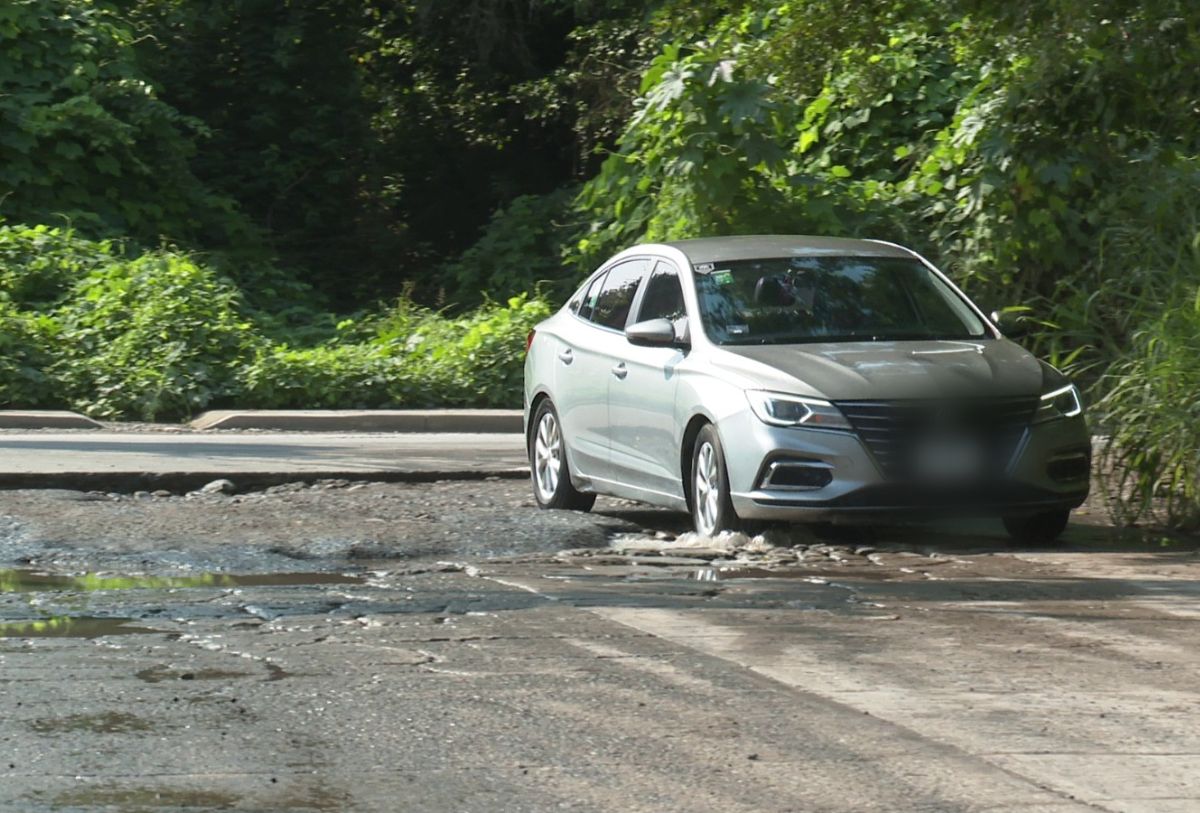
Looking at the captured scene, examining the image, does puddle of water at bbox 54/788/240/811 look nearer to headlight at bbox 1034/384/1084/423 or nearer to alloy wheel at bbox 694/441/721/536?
alloy wheel at bbox 694/441/721/536

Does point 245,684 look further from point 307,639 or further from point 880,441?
point 880,441

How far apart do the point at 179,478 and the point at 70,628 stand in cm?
519

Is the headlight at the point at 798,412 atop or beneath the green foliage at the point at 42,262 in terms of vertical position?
beneath

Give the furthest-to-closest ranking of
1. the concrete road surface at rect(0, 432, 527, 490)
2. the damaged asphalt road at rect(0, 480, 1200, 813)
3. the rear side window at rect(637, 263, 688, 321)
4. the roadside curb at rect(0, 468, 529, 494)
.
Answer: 1. the concrete road surface at rect(0, 432, 527, 490)
2. the roadside curb at rect(0, 468, 529, 494)
3. the rear side window at rect(637, 263, 688, 321)
4. the damaged asphalt road at rect(0, 480, 1200, 813)

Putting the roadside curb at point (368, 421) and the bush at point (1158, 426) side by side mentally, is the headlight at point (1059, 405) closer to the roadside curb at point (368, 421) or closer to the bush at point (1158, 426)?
the bush at point (1158, 426)

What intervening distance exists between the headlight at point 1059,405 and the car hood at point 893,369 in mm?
76

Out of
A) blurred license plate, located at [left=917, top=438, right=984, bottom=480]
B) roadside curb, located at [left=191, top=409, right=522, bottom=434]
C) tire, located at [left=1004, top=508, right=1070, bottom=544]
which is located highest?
blurred license plate, located at [left=917, top=438, right=984, bottom=480]

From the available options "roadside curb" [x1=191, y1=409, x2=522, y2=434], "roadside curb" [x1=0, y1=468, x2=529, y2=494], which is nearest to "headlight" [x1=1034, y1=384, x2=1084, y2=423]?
"roadside curb" [x1=0, y1=468, x2=529, y2=494]

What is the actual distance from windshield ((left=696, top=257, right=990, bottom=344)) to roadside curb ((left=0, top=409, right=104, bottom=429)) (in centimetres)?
859

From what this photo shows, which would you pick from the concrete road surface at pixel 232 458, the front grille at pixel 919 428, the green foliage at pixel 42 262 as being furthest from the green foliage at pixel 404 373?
the front grille at pixel 919 428

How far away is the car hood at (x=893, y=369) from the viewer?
32.0ft

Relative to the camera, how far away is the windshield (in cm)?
1055

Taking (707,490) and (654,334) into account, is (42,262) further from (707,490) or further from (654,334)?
(707,490)

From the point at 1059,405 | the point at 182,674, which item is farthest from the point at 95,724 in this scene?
the point at 1059,405
